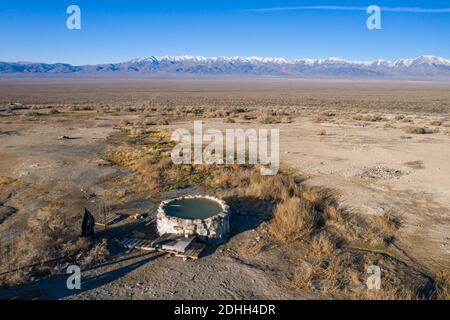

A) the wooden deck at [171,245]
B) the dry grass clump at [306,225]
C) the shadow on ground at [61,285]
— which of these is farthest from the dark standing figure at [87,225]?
the dry grass clump at [306,225]

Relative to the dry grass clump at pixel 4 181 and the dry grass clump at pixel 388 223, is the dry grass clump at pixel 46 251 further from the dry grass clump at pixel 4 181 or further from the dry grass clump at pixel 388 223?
the dry grass clump at pixel 388 223

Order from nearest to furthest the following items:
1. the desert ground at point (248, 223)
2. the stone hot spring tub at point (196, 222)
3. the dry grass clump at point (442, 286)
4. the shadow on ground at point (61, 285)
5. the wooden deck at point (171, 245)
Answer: the shadow on ground at point (61, 285) < the dry grass clump at point (442, 286) < the desert ground at point (248, 223) < the wooden deck at point (171, 245) < the stone hot spring tub at point (196, 222)

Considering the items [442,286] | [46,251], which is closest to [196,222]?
[46,251]

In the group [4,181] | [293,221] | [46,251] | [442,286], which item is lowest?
[442,286]

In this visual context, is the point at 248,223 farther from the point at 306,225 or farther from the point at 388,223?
the point at 388,223

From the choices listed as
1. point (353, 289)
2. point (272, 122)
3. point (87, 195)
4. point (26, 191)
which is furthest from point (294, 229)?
point (272, 122)

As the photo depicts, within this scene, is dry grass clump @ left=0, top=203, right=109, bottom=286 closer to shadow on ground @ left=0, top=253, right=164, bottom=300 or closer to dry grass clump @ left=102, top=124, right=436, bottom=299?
shadow on ground @ left=0, top=253, right=164, bottom=300

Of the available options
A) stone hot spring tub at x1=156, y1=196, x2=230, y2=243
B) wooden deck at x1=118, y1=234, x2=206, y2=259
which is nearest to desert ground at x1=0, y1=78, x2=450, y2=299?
wooden deck at x1=118, y1=234, x2=206, y2=259
